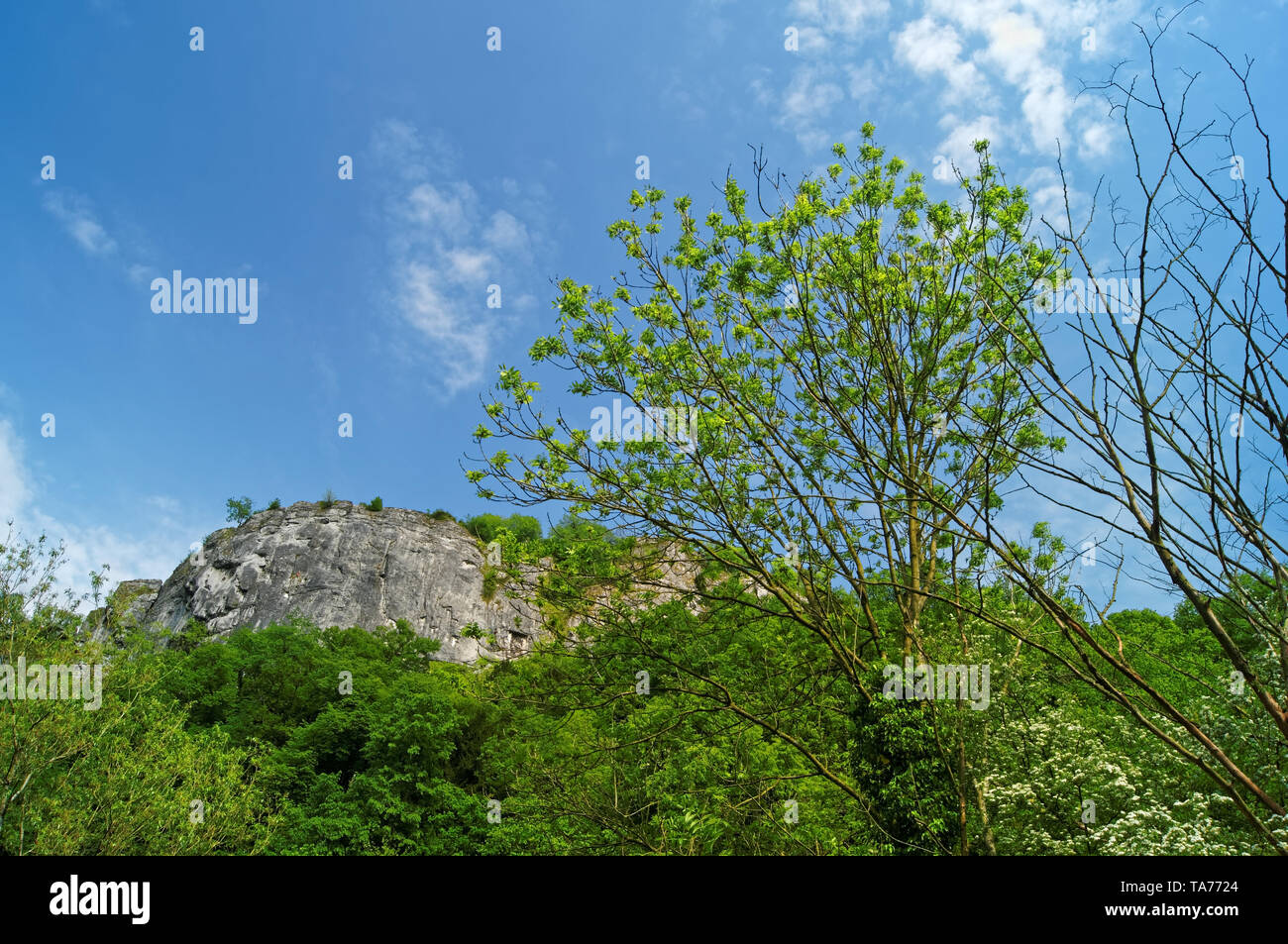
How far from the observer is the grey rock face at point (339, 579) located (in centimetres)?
5138

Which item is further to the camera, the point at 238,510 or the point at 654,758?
the point at 238,510

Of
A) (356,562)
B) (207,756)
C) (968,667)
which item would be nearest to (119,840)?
(207,756)

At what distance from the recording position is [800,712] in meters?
11.7

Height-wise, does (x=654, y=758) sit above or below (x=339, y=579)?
below

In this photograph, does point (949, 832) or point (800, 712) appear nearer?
point (949, 832)

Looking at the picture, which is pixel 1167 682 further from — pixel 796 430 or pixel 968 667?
pixel 796 430

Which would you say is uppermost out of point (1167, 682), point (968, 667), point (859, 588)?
point (859, 588)

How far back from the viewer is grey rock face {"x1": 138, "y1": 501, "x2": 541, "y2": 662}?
169ft

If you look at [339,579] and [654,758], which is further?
[339,579]

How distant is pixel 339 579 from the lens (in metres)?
53.3

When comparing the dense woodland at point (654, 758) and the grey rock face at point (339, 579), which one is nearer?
the dense woodland at point (654, 758)

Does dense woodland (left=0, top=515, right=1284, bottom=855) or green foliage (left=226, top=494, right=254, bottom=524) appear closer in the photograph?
dense woodland (left=0, top=515, right=1284, bottom=855)

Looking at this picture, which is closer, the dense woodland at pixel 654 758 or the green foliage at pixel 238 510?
Answer: the dense woodland at pixel 654 758
